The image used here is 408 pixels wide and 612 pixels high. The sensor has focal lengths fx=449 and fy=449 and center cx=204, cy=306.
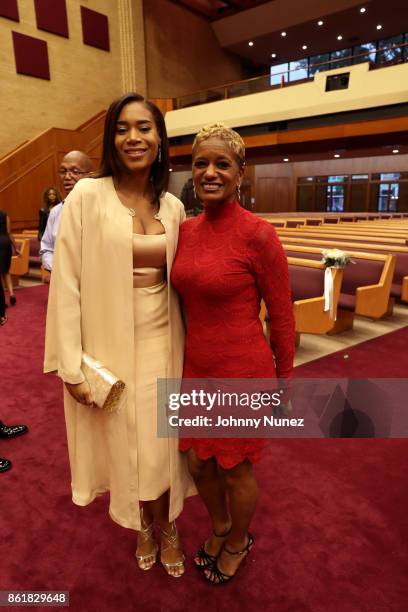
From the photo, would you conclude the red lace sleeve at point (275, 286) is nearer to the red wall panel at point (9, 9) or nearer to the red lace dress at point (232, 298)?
the red lace dress at point (232, 298)

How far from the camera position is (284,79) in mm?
14094

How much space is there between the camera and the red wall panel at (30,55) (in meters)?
11.8

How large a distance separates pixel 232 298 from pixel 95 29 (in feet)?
49.4

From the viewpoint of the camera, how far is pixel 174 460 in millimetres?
1513

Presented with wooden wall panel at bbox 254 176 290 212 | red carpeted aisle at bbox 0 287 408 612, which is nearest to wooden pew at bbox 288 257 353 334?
red carpeted aisle at bbox 0 287 408 612

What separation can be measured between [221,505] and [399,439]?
1444 mm

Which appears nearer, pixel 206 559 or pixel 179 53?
pixel 206 559

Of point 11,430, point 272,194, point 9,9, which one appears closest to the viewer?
point 11,430

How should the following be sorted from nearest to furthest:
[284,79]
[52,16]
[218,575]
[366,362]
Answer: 1. [218,575]
2. [366,362]
3. [52,16]
4. [284,79]

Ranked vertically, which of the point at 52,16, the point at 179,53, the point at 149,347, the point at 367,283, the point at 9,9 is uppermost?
the point at 179,53

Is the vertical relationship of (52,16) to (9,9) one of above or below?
above

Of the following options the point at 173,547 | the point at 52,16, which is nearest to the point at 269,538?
the point at 173,547

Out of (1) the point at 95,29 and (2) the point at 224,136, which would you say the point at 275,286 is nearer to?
(2) the point at 224,136

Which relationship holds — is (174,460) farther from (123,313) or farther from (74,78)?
(74,78)
